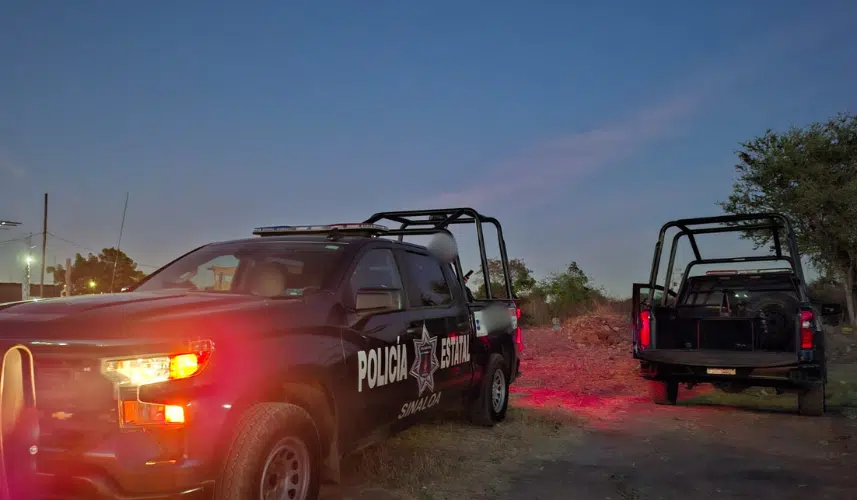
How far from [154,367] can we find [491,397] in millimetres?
4565

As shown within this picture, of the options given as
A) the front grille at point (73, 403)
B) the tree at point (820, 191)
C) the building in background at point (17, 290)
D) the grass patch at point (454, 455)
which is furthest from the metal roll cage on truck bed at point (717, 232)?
the building in background at point (17, 290)

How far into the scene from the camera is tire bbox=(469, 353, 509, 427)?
7.24 meters

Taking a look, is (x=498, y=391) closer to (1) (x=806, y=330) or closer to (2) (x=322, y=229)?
(2) (x=322, y=229)

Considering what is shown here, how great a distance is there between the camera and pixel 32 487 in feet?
10.5

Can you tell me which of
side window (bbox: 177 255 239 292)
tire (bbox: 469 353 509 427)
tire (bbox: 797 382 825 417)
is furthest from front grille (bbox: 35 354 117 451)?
tire (bbox: 797 382 825 417)

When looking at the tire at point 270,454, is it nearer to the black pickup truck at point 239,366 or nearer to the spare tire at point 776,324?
the black pickup truck at point 239,366

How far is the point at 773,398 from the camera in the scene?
33.0 ft

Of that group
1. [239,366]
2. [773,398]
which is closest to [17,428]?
[239,366]

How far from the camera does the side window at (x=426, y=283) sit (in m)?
5.89

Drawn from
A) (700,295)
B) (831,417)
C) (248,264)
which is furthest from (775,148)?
(248,264)

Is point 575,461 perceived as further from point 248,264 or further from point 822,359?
point 822,359

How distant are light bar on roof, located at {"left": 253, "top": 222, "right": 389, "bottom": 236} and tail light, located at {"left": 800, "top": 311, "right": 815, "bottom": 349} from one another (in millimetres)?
5235

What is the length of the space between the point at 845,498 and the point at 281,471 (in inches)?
155

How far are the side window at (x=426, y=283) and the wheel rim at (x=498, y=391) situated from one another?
1408mm
